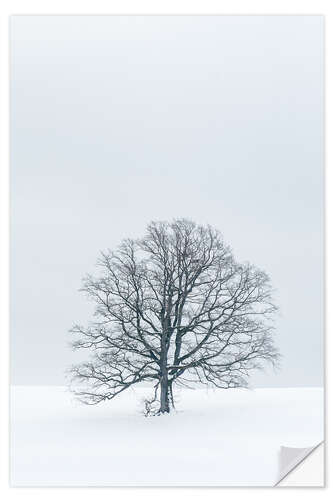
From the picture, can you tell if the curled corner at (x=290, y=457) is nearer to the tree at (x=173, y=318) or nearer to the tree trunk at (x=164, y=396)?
the tree at (x=173, y=318)

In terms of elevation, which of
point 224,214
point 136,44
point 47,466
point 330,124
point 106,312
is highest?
point 136,44

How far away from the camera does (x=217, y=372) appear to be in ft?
16.8

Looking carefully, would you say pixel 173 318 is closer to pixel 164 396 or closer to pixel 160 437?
pixel 164 396

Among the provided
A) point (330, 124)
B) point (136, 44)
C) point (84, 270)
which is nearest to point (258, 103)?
point (330, 124)

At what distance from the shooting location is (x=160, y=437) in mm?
5043

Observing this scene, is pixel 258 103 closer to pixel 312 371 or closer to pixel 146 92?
pixel 146 92

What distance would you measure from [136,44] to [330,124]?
1.41 meters

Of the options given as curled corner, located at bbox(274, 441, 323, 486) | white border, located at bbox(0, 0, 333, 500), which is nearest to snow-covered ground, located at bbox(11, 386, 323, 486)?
curled corner, located at bbox(274, 441, 323, 486)

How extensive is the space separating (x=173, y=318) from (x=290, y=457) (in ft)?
3.82
